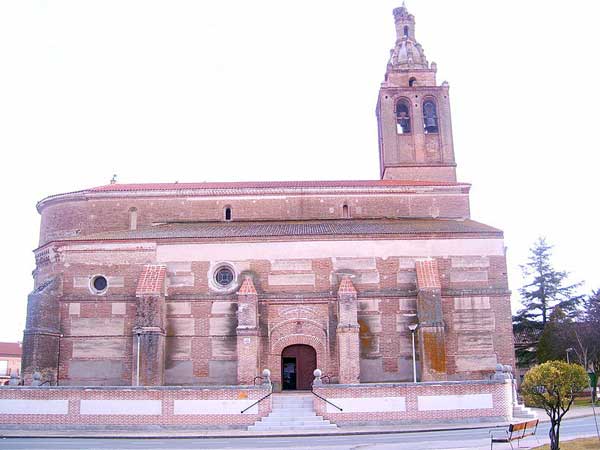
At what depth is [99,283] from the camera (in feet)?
107

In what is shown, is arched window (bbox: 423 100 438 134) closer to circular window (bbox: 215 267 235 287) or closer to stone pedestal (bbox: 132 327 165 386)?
circular window (bbox: 215 267 235 287)

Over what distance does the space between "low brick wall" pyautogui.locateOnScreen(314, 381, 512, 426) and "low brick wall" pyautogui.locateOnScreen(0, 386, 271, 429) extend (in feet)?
8.76

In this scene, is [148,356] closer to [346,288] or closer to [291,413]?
[291,413]

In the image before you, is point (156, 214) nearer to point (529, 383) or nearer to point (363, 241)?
point (363, 241)

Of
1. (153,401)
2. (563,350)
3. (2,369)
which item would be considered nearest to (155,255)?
(153,401)

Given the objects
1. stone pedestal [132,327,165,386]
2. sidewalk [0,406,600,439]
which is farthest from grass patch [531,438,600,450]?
stone pedestal [132,327,165,386]

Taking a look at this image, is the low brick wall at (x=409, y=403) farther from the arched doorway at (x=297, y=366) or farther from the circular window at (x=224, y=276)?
the circular window at (x=224, y=276)

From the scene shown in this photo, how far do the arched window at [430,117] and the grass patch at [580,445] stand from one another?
91.0 ft

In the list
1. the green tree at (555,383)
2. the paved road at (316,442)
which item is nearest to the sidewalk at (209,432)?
the paved road at (316,442)

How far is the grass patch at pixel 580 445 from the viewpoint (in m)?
16.1

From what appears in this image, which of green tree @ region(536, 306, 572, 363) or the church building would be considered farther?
green tree @ region(536, 306, 572, 363)

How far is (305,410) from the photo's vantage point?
25.2 m

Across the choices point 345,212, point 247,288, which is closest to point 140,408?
point 247,288

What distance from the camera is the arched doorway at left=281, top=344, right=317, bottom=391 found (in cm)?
3130
